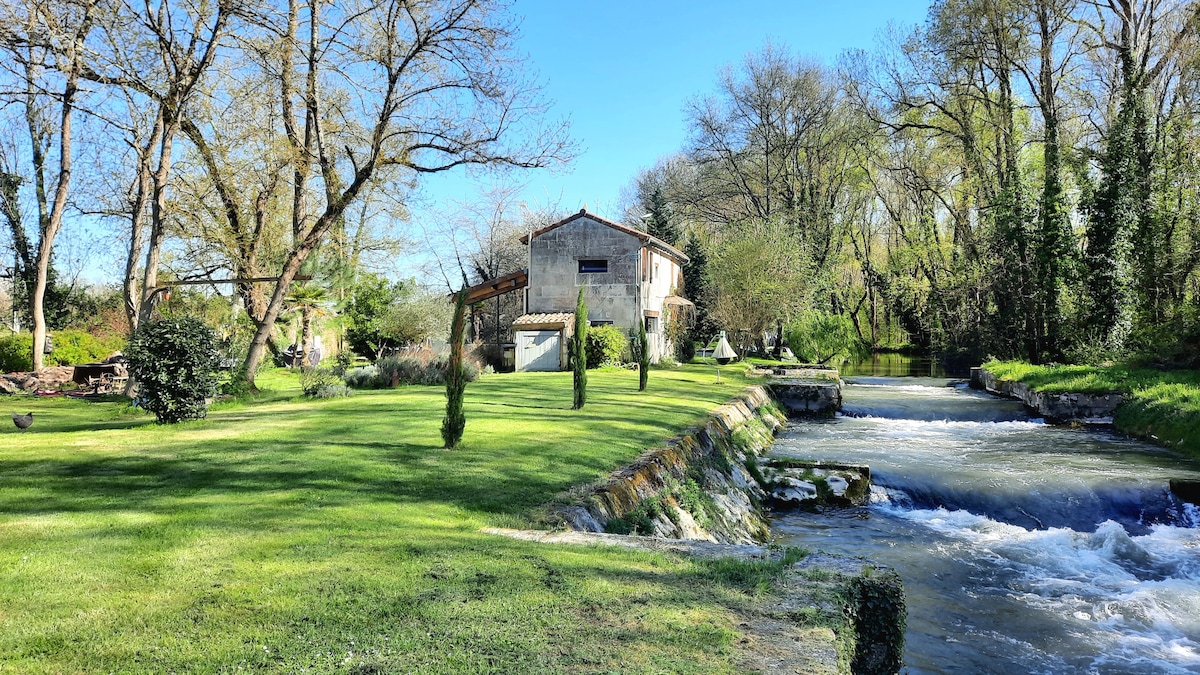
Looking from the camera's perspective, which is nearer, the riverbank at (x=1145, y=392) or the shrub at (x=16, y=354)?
the riverbank at (x=1145, y=392)

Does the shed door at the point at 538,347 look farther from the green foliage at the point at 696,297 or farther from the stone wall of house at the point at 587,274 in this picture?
the green foliage at the point at 696,297

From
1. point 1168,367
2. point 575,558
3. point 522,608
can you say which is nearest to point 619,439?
point 575,558

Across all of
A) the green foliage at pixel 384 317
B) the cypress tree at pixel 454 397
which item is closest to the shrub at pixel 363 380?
the green foliage at pixel 384 317

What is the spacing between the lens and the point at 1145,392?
17281 millimetres

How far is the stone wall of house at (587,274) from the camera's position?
32.5 m

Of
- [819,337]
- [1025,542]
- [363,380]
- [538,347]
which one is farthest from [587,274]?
[1025,542]

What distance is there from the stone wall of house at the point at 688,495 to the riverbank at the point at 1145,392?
9086 mm

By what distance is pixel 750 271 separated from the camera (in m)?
36.8

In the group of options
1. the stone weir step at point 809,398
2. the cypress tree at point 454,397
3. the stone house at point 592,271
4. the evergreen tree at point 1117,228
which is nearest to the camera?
the cypress tree at point 454,397

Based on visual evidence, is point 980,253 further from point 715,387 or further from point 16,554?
point 16,554

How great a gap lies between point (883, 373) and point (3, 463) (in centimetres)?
3666

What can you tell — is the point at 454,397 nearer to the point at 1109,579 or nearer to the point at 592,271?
the point at 1109,579

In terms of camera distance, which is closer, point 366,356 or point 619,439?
point 619,439

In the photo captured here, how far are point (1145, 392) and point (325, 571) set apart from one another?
2007cm
